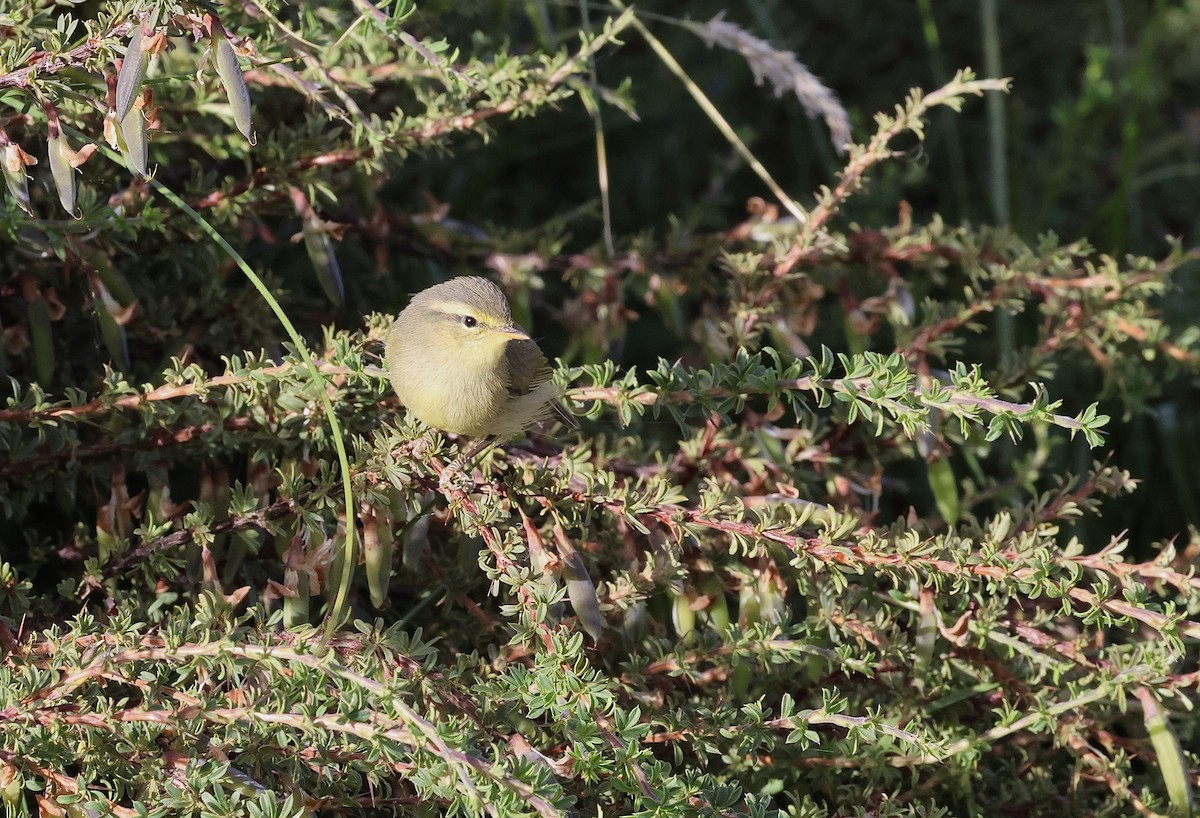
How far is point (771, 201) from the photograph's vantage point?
4.29 meters

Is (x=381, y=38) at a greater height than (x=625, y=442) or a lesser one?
greater

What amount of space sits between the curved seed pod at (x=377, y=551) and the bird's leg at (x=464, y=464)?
0.40 feet

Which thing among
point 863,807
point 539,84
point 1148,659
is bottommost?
point 863,807

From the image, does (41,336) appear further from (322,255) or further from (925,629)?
(925,629)

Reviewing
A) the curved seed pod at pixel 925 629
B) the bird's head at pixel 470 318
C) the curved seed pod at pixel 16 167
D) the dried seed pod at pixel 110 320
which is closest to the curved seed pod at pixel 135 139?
the curved seed pod at pixel 16 167

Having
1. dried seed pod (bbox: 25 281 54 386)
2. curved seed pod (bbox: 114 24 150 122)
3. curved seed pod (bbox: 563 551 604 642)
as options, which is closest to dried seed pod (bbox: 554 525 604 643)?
curved seed pod (bbox: 563 551 604 642)

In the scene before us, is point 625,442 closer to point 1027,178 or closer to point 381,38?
point 381,38

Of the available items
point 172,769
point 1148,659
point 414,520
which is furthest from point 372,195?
point 1148,659

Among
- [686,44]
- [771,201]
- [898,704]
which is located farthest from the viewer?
[686,44]

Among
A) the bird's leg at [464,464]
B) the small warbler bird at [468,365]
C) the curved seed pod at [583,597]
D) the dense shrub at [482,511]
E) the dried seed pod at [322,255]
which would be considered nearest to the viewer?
the dense shrub at [482,511]

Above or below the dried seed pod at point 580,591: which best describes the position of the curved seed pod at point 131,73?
above

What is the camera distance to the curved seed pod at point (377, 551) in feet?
7.07

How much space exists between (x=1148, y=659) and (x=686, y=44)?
306cm

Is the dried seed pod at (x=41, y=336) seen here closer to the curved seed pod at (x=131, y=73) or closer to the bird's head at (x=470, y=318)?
the bird's head at (x=470, y=318)
